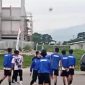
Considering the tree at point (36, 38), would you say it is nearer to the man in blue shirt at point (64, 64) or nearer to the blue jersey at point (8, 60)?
the blue jersey at point (8, 60)

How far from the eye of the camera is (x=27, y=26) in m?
119

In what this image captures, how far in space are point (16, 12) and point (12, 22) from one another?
3.34 m

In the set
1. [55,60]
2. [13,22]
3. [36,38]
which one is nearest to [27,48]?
[13,22]

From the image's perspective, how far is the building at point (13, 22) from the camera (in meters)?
114

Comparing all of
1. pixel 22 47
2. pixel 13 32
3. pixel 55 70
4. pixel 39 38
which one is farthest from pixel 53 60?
pixel 39 38

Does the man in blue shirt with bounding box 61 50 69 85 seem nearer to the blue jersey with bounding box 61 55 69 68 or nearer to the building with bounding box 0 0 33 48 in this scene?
the blue jersey with bounding box 61 55 69 68

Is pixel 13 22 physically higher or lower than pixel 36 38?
higher

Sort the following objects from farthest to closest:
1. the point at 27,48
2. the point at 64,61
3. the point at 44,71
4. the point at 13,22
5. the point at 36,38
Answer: the point at 36,38 < the point at 13,22 < the point at 27,48 < the point at 64,61 < the point at 44,71

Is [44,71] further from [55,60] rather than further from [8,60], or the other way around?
[8,60]

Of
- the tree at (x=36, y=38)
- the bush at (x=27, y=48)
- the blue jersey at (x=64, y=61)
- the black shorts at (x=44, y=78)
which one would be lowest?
the bush at (x=27, y=48)

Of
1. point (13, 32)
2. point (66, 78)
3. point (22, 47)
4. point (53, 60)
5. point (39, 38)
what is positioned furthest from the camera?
point (39, 38)

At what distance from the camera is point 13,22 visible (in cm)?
11525

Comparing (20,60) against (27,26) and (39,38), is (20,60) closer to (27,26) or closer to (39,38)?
(27,26)

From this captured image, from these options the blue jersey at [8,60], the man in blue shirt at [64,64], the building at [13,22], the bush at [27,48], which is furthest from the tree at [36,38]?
the man in blue shirt at [64,64]
